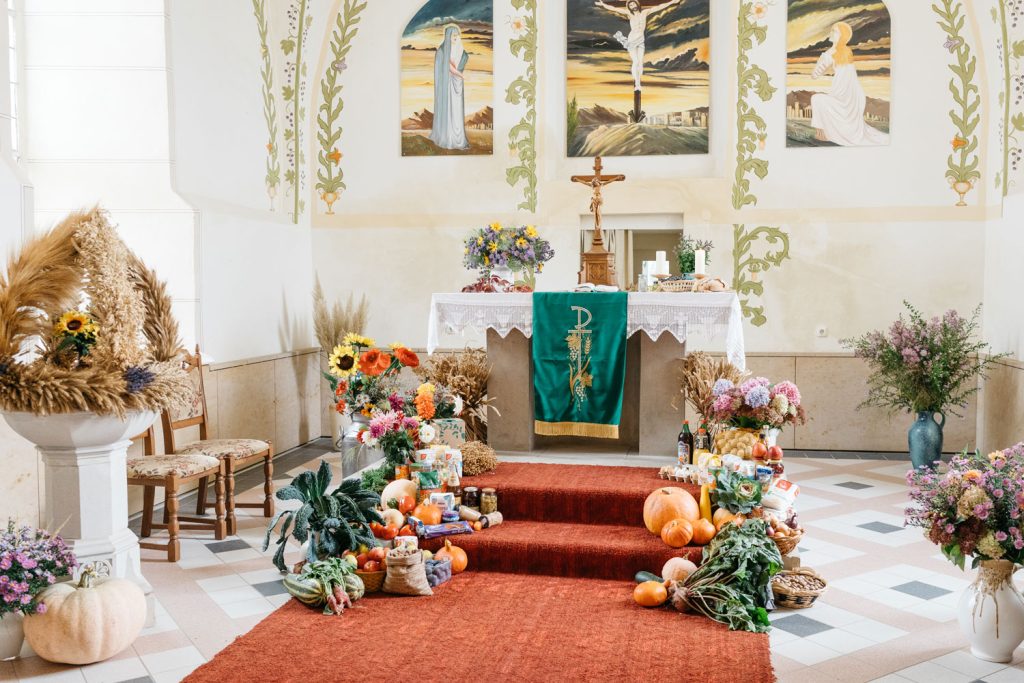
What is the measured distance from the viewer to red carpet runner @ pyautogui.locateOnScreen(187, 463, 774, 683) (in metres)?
3.98

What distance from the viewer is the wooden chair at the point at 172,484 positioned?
5590 millimetres

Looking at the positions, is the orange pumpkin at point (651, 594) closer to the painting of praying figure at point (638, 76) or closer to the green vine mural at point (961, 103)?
the painting of praying figure at point (638, 76)

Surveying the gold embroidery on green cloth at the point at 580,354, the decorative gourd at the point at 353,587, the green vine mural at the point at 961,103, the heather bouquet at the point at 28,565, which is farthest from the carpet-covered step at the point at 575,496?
the green vine mural at the point at 961,103

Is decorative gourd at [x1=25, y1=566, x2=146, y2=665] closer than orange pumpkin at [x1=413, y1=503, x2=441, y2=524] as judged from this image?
Yes

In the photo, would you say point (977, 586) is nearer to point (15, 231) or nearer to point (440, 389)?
point (440, 389)

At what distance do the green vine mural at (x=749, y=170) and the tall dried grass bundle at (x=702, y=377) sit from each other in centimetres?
288

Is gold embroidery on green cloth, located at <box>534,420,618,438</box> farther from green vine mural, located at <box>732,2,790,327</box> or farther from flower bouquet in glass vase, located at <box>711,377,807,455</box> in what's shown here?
green vine mural, located at <box>732,2,790,327</box>

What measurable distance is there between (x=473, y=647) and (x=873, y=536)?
326 cm

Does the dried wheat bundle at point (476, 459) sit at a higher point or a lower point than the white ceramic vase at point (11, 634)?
higher

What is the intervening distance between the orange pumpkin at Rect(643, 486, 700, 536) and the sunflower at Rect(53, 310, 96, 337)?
125 inches

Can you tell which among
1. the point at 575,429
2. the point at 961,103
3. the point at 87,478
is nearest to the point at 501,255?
the point at 575,429

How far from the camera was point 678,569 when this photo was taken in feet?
16.1

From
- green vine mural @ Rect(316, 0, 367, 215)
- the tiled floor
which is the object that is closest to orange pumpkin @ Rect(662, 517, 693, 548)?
the tiled floor

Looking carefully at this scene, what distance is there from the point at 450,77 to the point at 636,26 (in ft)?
6.57
